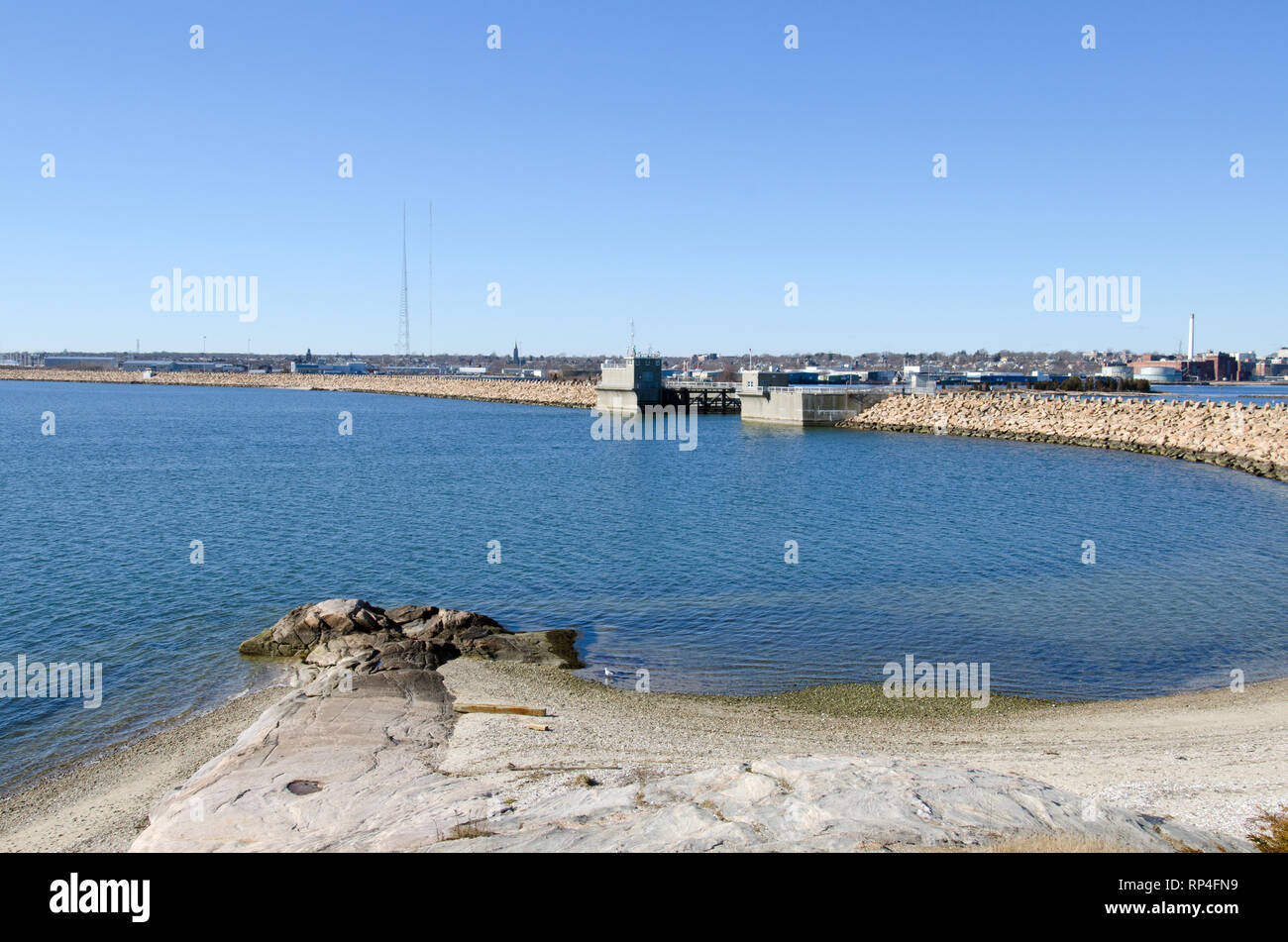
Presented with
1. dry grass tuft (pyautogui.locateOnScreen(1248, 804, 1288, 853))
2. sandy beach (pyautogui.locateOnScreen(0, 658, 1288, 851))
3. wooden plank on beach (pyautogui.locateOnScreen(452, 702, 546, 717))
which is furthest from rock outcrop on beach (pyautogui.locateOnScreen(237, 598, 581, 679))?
dry grass tuft (pyautogui.locateOnScreen(1248, 804, 1288, 853))

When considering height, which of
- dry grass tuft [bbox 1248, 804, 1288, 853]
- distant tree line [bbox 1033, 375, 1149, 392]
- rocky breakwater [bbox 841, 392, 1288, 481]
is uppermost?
distant tree line [bbox 1033, 375, 1149, 392]

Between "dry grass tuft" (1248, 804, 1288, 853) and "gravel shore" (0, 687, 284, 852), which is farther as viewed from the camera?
"gravel shore" (0, 687, 284, 852)

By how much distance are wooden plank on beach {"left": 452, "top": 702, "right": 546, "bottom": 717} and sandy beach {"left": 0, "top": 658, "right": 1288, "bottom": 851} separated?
0.84ft

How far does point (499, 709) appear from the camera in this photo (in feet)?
59.1

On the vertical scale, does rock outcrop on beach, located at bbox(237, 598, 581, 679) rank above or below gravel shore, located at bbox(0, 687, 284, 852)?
above

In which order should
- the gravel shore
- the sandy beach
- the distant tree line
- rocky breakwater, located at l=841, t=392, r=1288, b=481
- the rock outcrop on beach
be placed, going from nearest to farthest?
the gravel shore, the sandy beach, the rock outcrop on beach, rocky breakwater, located at l=841, t=392, r=1288, b=481, the distant tree line

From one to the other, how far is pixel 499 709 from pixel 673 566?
50.4 ft

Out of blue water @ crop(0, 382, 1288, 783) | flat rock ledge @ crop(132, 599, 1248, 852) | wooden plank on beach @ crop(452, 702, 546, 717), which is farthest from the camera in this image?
blue water @ crop(0, 382, 1288, 783)

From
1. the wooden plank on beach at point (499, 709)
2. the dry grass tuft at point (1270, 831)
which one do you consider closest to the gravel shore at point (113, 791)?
the wooden plank on beach at point (499, 709)

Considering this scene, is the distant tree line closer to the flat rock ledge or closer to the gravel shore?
the flat rock ledge

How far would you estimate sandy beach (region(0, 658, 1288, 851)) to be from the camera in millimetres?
13695

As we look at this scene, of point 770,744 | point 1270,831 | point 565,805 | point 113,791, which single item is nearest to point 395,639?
point 113,791

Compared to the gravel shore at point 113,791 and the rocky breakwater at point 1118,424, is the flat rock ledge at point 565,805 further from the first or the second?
the rocky breakwater at point 1118,424

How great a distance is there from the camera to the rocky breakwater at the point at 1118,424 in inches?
2589
